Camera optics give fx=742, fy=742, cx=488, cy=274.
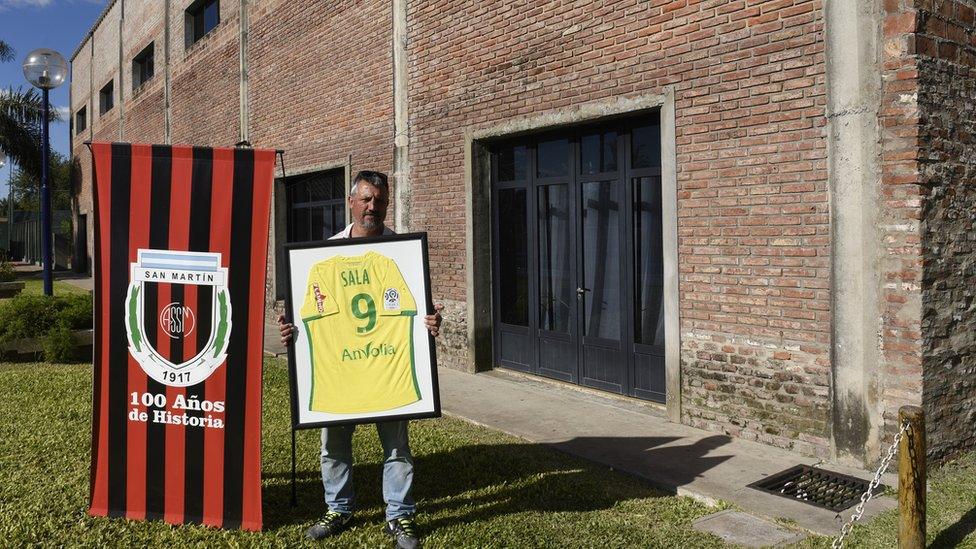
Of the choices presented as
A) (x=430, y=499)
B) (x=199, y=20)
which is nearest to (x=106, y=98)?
(x=199, y=20)

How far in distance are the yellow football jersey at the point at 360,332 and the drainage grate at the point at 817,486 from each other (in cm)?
243

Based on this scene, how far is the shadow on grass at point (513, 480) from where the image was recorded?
426 cm

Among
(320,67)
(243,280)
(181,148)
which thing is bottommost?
(243,280)

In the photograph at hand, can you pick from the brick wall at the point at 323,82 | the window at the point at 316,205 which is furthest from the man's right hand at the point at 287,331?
the window at the point at 316,205

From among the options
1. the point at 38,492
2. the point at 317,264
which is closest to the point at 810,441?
the point at 317,264

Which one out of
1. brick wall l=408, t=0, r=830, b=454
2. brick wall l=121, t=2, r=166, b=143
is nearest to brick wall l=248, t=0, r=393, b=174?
brick wall l=408, t=0, r=830, b=454

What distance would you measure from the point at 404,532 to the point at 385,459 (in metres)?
0.37

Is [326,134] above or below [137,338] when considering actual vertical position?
above

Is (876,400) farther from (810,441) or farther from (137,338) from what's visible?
(137,338)

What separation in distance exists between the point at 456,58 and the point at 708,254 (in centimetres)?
399

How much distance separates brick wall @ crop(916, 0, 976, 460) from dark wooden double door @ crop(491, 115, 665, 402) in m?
2.20

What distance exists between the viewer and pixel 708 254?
5832 millimetres

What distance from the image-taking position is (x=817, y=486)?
4.73 meters

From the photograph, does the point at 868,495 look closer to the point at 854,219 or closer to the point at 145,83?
the point at 854,219
